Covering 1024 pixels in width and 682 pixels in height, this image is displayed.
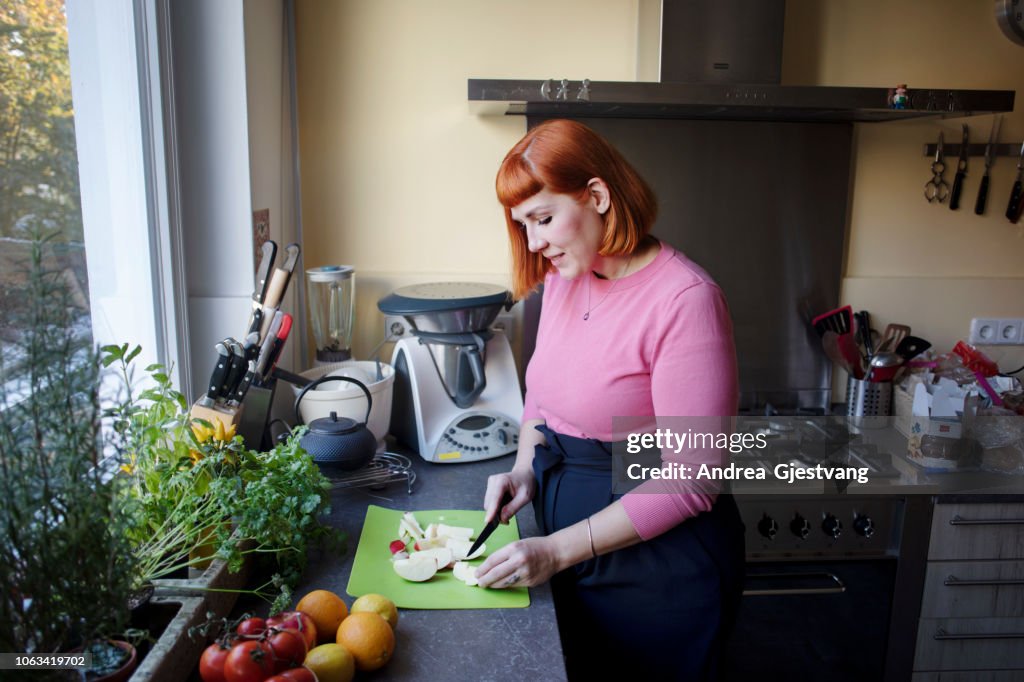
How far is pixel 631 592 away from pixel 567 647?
0.18 meters

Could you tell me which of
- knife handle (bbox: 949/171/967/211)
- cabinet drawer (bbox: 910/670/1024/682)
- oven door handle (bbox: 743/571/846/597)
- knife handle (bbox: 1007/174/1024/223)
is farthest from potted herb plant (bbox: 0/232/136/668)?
knife handle (bbox: 1007/174/1024/223)

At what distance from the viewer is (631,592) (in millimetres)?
1266

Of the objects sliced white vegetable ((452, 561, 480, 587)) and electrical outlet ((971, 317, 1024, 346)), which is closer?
sliced white vegetable ((452, 561, 480, 587))

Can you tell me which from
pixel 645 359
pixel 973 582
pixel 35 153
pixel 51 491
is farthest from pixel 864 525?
pixel 35 153

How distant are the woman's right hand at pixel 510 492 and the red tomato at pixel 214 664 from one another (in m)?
0.53

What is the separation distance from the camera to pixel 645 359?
1227 mm

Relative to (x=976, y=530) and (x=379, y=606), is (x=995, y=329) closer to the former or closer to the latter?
(x=976, y=530)

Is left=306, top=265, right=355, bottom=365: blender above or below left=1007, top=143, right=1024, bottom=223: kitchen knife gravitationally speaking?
below

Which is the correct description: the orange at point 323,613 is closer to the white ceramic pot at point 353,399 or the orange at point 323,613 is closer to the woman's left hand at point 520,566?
the woman's left hand at point 520,566

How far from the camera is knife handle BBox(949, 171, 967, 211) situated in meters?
2.24

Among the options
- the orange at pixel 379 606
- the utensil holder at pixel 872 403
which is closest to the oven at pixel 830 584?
the utensil holder at pixel 872 403

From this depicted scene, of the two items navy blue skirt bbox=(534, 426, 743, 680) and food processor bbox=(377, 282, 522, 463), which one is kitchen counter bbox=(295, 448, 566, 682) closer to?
navy blue skirt bbox=(534, 426, 743, 680)

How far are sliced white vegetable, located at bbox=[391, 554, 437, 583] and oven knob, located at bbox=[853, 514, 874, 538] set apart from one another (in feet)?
3.55

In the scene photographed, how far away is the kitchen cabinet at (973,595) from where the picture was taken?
177cm
